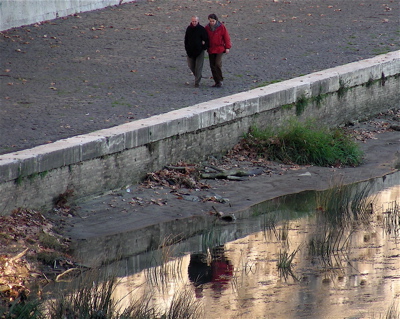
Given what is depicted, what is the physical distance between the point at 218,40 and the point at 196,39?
37 centimetres

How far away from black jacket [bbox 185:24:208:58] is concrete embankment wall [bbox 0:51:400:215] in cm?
115

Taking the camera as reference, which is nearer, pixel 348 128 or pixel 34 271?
pixel 34 271

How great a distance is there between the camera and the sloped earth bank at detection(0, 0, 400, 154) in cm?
1092

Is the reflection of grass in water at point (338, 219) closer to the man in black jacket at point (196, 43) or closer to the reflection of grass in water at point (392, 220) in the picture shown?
the reflection of grass in water at point (392, 220)

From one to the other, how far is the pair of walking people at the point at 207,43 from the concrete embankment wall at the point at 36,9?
489 centimetres

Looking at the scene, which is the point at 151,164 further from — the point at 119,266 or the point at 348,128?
the point at 348,128

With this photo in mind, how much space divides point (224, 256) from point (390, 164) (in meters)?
5.00

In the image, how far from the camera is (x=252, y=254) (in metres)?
7.95

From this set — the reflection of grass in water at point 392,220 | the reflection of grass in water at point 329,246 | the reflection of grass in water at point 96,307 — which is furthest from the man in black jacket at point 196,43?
the reflection of grass in water at point 96,307

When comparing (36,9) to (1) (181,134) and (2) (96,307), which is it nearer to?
(1) (181,134)

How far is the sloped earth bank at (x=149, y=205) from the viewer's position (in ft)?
24.4

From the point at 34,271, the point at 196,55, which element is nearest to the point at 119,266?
the point at 34,271

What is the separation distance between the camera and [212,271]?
7434 millimetres

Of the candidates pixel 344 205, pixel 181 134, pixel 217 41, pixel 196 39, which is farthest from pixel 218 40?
pixel 344 205
